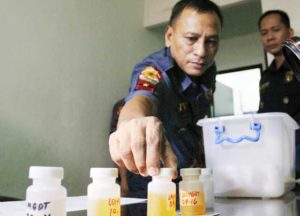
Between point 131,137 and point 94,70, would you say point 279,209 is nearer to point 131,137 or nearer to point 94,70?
point 131,137

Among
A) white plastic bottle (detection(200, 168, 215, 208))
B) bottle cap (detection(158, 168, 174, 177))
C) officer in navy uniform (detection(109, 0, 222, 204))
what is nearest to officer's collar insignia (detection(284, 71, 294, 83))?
officer in navy uniform (detection(109, 0, 222, 204))

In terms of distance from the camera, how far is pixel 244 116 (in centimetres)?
78

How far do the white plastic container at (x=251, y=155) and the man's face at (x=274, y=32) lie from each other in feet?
3.36

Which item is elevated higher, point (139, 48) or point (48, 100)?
point (139, 48)

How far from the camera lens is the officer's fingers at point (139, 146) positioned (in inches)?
20.3

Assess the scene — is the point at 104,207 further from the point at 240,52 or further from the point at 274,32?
the point at 240,52

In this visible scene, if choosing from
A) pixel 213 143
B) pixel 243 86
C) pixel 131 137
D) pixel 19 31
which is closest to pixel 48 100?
pixel 19 31

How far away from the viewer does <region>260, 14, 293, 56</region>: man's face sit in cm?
175

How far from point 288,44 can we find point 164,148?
1.25 feet

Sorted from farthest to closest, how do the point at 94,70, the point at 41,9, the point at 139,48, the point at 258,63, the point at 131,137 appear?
1. the point at 258,63
2. the point at 139,48
3. the point at 94,70
4. the point at 41,9
5. the point at 131,137

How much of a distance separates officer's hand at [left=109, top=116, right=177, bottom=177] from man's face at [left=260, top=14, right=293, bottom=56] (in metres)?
1.41

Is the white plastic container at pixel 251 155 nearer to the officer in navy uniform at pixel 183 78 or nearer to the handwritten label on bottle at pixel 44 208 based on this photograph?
the officer in navy uniform at pixel 183 78

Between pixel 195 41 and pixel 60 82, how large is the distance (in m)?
0.89

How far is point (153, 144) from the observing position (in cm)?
51
